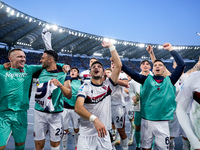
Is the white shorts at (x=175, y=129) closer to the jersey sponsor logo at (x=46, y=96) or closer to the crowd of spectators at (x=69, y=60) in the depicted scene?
the jersey sponsor logo at (x=46, y=96)

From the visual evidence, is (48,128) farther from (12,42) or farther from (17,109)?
(12,42)

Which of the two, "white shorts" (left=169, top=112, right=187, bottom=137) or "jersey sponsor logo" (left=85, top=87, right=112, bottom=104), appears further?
"white shorts" (left=169, top=112, right=187, bottom=137)

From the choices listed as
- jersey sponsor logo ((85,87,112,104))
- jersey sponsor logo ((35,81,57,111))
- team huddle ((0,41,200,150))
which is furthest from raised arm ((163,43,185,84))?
jersey sponsor logo ((35,81,57,111))

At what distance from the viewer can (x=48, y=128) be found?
120 inches

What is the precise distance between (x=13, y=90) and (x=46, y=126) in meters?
0.98

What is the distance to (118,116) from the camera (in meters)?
4.11

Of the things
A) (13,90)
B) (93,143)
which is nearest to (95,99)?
(93,143)

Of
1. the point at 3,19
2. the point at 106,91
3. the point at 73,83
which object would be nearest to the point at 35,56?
the point at 3,19

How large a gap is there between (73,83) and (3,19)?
19.4 m

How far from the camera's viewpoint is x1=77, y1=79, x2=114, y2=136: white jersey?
2387 millimetres

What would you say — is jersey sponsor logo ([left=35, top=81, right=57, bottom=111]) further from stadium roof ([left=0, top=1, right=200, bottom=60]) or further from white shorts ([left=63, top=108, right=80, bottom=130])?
stadium roof ([left=0, top=1, right=200, bottom=60])

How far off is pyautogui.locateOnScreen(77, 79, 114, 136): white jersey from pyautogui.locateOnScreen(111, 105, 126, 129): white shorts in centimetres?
157

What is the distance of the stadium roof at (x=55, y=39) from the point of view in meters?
19.3

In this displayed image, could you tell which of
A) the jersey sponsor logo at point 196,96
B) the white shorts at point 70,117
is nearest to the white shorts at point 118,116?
the white shorts at point 70,117
